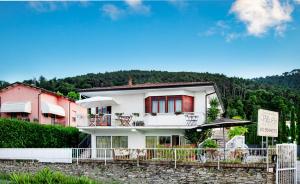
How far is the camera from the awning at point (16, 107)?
4053 cm

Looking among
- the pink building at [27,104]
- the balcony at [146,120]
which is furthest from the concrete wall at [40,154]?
the pink building at [27,104]

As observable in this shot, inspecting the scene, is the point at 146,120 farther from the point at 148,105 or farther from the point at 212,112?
the point at 212,112

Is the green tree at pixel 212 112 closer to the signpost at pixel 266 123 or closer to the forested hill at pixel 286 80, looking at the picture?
the signpost at pixel 266 123

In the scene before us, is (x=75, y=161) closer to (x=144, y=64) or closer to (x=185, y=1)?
(x=185, y=1)

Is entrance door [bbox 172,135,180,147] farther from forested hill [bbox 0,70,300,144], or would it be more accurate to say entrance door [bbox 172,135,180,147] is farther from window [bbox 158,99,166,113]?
forested hill [bbox 0,70,300,144]

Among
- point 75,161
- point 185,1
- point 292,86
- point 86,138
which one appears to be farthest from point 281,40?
point 292,86

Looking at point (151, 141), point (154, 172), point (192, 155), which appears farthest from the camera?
point (151, 141)

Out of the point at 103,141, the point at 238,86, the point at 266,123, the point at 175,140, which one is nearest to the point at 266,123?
the point at 266,123

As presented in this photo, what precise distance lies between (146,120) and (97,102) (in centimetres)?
416

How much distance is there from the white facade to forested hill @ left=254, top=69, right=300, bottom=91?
64.6 m

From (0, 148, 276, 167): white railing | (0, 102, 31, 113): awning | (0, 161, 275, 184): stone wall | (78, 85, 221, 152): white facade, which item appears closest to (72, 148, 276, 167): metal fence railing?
(0, 148, 276, 167): white railing

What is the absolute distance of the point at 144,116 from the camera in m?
32.4

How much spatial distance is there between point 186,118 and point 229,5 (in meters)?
10.9

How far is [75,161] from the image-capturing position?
28.6m
